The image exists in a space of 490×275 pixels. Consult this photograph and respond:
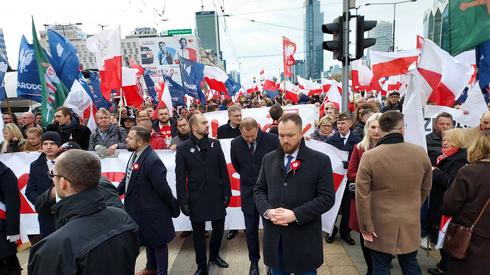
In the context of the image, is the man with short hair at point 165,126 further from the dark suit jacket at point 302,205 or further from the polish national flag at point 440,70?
the polish national flag at point 440,70

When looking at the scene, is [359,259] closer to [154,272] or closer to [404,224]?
[404,224]

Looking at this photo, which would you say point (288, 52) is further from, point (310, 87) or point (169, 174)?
point (169, 174)

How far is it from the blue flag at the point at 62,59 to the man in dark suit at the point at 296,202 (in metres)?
6.38

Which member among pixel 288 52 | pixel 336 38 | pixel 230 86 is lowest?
pixel 230 86

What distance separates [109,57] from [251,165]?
15.3 ft

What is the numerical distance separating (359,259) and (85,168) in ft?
12.1

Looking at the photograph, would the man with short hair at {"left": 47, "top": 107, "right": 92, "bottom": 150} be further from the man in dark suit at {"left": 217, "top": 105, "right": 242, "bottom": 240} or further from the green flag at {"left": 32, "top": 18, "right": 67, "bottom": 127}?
the man in dark suit at {"left": 217, "top": 105, "right": 242, "bottom": 240}

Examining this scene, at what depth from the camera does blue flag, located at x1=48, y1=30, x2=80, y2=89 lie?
7.27 metres

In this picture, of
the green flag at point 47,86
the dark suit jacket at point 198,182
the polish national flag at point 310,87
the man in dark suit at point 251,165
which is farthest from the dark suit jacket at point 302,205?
the polish national flag at point 310,87

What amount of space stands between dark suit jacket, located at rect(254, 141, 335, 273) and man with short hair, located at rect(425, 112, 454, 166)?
2.44m

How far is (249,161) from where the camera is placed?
13.3 ft

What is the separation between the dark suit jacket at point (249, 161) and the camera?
403cm

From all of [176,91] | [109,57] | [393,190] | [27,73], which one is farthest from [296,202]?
[176,91]

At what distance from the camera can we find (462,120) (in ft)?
16.0
